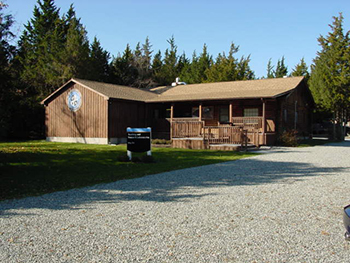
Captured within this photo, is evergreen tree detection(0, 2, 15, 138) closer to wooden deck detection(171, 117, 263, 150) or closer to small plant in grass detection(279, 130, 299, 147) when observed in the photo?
wooden deck detection(171, 117, 263, 150)

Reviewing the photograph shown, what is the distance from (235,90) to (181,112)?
4.73 metres

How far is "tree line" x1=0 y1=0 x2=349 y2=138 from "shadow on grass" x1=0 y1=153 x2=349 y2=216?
1823cm

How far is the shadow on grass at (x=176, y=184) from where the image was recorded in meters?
6.20

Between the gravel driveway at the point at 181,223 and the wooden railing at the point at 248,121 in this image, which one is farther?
the wooden railing at the point at 248,121

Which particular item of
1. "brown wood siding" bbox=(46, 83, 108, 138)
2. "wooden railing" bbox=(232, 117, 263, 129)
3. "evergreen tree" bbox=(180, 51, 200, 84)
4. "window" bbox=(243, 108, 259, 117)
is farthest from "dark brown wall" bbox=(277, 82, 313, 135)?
"evergreen tree" bbox=(180, 51, 200, 84)

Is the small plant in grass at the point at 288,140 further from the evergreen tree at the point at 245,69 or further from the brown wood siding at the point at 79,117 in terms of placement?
the evergreen tree at the point at 245,69

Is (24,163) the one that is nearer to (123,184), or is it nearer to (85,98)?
(123,184)

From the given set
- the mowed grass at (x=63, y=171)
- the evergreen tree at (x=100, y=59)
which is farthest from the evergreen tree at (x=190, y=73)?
the mowed grass at (x=63, y=171)

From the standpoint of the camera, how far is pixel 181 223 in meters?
4.87

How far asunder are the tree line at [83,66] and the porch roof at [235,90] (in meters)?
9.36

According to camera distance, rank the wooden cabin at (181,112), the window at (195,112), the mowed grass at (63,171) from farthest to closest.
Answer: the window at (195,112) → the wooden cabin at (181,112) → the mowed grass at (63,171)

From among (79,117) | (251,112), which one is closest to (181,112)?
(251,112)

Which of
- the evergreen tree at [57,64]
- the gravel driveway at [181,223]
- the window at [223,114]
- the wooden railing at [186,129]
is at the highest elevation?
the evergreen tree at [57,64]

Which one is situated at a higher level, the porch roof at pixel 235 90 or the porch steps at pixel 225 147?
the porch roof at pixel 235 90
